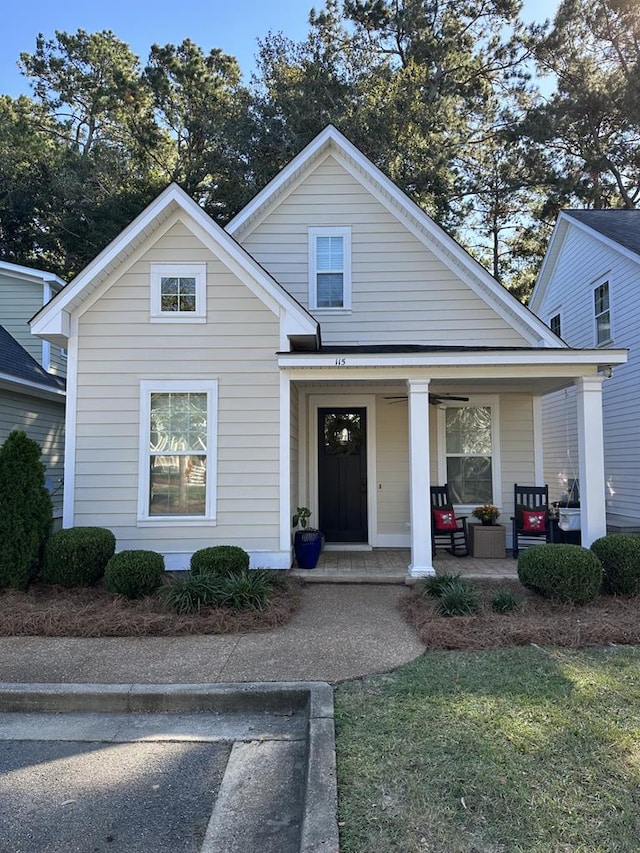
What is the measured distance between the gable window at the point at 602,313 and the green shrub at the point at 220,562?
353 inches

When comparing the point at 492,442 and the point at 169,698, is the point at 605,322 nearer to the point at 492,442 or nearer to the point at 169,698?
the point at 492,442

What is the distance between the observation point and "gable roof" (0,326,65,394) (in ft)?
31.1

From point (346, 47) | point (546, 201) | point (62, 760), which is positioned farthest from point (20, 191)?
point (62, 760)

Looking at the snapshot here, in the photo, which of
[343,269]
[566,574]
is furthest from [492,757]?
[343,269]

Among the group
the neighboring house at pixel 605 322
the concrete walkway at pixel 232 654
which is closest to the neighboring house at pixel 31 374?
the concrete walkway at pixel 232 654

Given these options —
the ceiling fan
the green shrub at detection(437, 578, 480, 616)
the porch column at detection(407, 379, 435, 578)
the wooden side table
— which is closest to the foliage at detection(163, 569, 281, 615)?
the green shrub at detection(437, 578, 480, 616)

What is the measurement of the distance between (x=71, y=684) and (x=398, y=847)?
281 centimetres

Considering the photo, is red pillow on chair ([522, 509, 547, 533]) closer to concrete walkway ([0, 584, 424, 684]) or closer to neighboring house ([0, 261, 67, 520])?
concrete walkway ([0, 584, 424, 684])

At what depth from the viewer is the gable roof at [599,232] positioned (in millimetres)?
10484

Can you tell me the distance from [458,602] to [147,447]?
14.2 feet

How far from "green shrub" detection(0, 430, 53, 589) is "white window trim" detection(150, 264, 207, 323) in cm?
232

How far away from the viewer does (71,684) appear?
3973 millimetres

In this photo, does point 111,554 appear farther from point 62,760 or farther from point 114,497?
point 62,760

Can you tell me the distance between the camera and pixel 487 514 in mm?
8336
